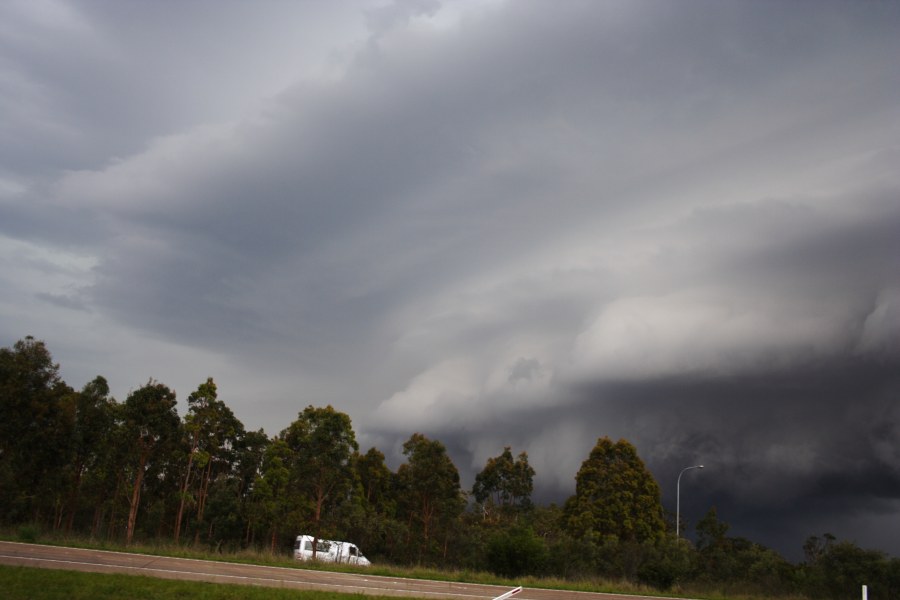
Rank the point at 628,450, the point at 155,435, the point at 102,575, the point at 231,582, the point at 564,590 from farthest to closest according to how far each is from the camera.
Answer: the point at 628,450
the point at 155,435
the point at 564,590
the point at 231,582
the point at 102,575

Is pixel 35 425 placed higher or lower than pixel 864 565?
higher

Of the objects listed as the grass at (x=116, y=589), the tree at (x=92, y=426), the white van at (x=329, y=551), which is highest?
the tree at (x=92, y=426)

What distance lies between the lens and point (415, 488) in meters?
51.8

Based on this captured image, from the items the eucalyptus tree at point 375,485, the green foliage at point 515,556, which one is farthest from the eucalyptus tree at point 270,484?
the green foliage at point 515,556

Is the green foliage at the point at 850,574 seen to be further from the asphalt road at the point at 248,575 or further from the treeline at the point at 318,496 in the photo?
the asphalt road at the point at 248,575

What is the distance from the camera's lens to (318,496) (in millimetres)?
37094

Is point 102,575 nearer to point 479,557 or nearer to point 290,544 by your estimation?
point 479,557

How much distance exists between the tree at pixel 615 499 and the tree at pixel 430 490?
10845 millimetres

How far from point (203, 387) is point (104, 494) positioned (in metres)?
A: 13.3

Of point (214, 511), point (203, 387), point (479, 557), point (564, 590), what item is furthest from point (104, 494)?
point (564, 590)

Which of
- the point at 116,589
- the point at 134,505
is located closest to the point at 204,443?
the point at 134,505

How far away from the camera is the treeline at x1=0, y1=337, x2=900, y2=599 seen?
38025 millimetres

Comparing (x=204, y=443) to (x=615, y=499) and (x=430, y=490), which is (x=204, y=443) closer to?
(x=430, y=490)

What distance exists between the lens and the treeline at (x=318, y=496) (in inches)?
1497
